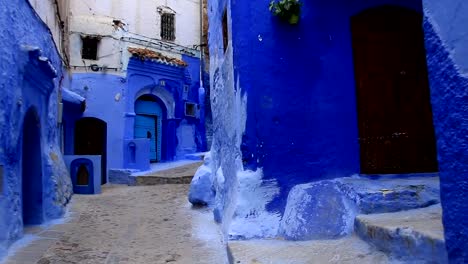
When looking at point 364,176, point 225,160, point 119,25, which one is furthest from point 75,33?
point 364,176

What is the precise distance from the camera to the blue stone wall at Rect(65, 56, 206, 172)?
1440 centimetres

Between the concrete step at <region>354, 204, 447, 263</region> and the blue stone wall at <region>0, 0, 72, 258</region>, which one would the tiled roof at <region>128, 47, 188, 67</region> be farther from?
the concrete step at <region>354, 204, 447, 263</region>

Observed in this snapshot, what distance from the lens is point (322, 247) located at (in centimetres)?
319

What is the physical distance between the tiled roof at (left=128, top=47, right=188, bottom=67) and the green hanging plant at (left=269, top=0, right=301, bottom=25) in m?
11.4

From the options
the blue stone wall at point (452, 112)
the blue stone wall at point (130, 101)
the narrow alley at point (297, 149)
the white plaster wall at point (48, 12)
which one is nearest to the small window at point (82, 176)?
the narrow alley at point (297, 149)

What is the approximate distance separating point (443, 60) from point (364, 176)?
2696mm

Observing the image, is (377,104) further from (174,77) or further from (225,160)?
(174,77)

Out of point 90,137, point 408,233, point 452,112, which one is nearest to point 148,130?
point 90,137

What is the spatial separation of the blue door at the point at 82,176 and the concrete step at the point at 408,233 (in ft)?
28.5

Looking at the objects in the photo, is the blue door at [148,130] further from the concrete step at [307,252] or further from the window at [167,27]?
the concrete step at [307,252]

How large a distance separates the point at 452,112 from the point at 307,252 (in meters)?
1.81

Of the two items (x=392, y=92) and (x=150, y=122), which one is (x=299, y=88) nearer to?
(x=392, y=92)

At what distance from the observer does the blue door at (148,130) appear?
16.1 m

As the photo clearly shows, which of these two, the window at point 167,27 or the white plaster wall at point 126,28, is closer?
the white plaster wall at point 126,28
